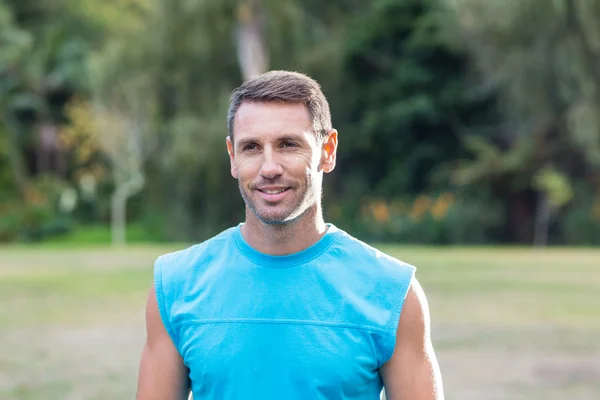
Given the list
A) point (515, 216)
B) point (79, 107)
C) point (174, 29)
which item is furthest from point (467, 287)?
point (79, 107)

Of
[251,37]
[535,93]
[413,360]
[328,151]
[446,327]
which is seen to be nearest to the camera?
[413,360]

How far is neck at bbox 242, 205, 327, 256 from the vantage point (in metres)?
2.59

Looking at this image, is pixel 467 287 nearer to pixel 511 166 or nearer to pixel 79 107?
pixel 511 166

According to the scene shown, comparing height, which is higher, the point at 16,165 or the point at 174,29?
the point at 174,29

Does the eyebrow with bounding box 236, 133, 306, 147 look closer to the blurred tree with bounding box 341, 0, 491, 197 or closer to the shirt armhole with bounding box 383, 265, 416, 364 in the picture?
the shirt armhole with bounding box 383, 265, 416, 364

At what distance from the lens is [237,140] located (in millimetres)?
2600

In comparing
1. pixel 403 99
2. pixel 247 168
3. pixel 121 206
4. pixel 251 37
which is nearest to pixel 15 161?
pixel 121 206

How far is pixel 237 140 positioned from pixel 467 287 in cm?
1597

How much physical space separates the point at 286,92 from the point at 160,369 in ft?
2.52

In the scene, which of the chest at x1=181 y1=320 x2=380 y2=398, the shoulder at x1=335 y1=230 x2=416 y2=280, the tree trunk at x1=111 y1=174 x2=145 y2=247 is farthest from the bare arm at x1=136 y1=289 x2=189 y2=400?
the tree trunk at x1=111 y1=174 x2=145 y2=247

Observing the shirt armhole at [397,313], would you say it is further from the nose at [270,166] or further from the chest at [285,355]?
the nose at [270,166]

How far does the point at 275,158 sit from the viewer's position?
8.43ft

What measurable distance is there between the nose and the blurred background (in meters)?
17.6

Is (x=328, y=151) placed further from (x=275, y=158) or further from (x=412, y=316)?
(x=412, y=316)
